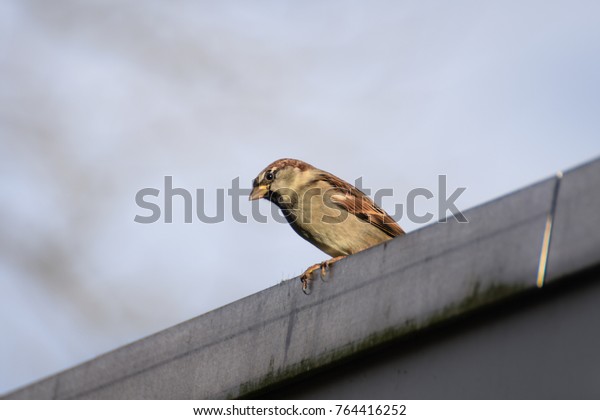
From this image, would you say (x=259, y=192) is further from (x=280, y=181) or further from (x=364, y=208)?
(x=364, y=208)

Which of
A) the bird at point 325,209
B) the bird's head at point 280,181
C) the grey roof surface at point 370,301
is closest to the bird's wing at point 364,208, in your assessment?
the bird at point 325,209

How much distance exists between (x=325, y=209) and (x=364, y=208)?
216 millimetres

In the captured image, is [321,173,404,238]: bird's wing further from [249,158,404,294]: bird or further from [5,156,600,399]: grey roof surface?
[5,156,600,399]: grey roof surface

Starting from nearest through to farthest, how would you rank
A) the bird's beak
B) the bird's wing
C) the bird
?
the bird → the bird's wing → the bird's beak

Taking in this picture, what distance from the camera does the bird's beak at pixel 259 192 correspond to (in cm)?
537

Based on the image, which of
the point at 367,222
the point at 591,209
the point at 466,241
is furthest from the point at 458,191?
the point at 591,209

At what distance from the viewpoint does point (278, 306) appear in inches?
116

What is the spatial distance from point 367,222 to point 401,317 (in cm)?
259

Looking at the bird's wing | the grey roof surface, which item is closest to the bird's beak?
the bird's wing

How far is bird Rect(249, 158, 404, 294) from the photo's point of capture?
4.96m

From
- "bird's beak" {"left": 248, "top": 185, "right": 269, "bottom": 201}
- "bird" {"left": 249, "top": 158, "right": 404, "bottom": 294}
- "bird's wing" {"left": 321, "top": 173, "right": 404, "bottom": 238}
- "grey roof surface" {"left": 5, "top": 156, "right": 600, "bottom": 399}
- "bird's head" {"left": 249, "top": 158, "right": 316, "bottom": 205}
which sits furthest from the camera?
"bird's beak" {"left": 248, "top": 185, "right": 269, "bottom": 201}

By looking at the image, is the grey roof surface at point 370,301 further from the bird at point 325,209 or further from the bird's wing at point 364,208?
the bird's wing at point 364,208

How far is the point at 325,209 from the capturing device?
16.6ft

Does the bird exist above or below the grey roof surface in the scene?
above
